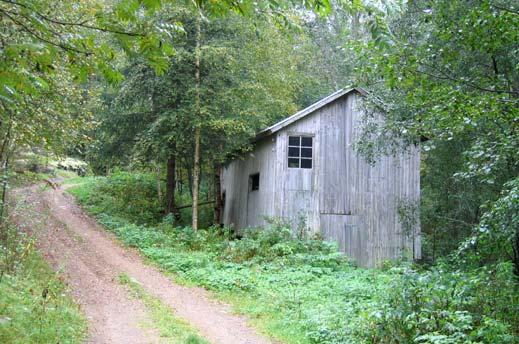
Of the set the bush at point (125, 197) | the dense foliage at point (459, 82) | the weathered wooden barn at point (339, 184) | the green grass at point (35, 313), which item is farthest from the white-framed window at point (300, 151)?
the green grass at point (35, 313)

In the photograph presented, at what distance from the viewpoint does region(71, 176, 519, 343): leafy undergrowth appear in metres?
6.94

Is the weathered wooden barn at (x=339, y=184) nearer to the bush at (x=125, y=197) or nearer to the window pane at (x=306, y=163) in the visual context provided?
the window pane at (x=306, y=163)

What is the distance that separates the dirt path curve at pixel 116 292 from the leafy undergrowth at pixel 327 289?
505 mm

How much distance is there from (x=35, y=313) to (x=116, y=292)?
11.6 ft

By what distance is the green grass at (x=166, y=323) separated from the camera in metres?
7.49

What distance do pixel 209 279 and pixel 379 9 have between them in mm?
9673

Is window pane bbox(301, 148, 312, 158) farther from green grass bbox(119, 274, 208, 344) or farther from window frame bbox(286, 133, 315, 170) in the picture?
green grass bbox(119, 274, 208, 344)

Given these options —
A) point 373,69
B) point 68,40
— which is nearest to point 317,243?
point 373,69

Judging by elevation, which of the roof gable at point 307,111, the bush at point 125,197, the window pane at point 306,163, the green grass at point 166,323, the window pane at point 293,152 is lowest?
the green grass at point 166,323

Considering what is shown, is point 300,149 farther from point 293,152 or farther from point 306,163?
point 306,163

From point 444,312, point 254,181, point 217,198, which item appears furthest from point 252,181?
point 444,312

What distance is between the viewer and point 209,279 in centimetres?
1202

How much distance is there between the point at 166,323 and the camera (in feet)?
27.8

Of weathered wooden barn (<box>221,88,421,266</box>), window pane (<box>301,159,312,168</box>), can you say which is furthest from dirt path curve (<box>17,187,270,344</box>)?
window pane (<box>301,159,312,168</box>)
